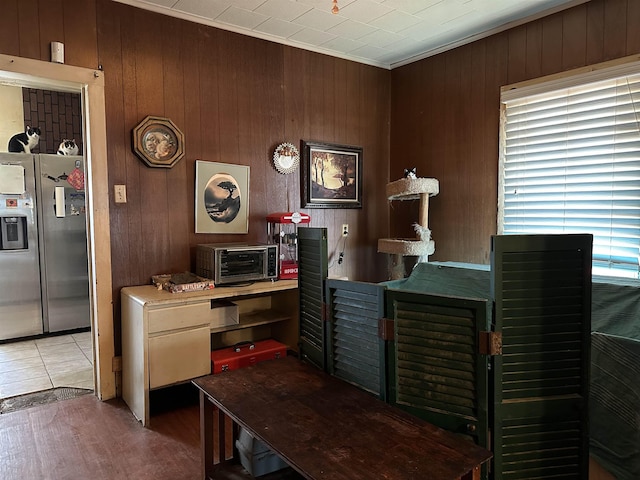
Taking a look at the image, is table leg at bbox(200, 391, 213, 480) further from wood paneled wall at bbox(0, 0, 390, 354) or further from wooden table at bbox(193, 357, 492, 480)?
wood paneled wall at bbox(0, 0, 390, 354)

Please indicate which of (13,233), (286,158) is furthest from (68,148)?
(286,158)

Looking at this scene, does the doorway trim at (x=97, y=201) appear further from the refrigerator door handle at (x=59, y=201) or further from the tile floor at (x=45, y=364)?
the refrigerator door handle at (x=59, y=201)

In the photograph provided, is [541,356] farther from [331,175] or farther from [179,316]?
[331,175]

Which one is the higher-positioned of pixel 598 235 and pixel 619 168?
pixel 619 168

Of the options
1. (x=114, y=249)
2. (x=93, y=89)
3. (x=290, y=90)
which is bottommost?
(x=114, y=249)

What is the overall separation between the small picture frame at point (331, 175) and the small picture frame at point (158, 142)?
1141 mm

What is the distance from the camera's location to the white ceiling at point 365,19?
2920mm

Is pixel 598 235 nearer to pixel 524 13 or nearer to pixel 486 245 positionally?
pixel 486 245

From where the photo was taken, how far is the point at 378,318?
5.34 ft

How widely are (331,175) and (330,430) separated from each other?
9.35ft

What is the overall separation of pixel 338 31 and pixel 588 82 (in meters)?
1.85

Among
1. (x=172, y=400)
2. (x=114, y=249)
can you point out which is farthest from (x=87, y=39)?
(x=172, y=400)

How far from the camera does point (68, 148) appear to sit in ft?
14.7

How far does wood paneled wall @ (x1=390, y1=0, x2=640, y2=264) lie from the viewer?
2816 millimetres
